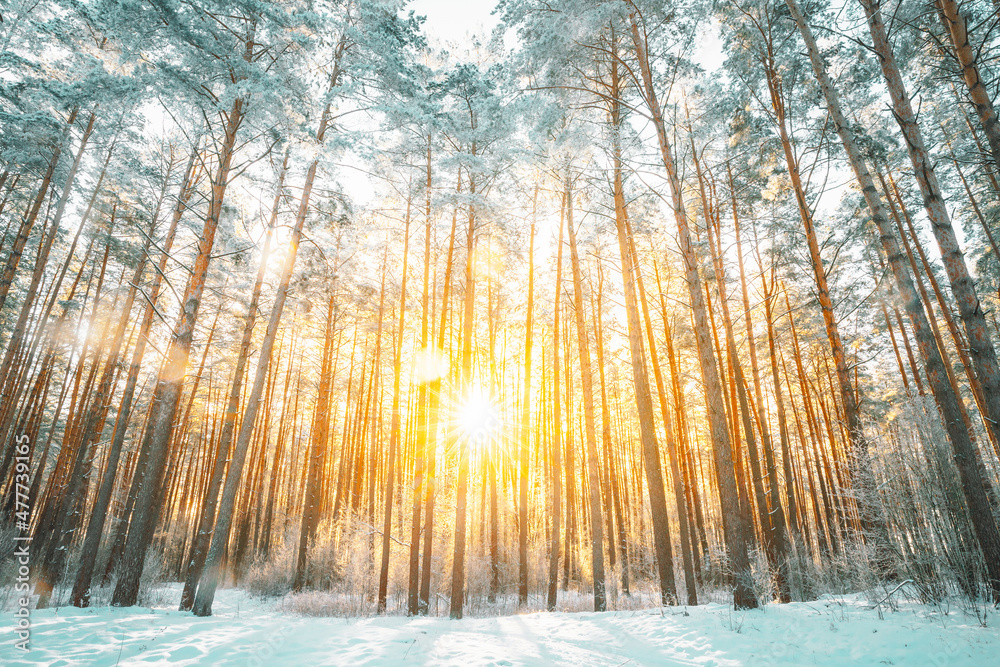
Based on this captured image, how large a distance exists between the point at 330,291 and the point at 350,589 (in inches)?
374

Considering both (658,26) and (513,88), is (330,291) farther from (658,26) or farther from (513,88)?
(658,26)

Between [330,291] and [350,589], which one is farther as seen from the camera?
[330,291]

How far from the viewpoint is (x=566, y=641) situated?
5.49 meters

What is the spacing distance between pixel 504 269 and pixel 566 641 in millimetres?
10010

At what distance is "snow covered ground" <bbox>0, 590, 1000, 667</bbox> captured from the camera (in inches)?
150

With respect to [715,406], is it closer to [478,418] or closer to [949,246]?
[949,246]

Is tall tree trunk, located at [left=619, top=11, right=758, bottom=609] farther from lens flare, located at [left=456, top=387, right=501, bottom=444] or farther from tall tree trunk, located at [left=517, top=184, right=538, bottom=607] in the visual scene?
lens flare, located at [left=456, top=387, right=501, bottom=444]

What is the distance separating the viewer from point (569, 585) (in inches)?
626

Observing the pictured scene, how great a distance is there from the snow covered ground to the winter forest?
64 millimetres

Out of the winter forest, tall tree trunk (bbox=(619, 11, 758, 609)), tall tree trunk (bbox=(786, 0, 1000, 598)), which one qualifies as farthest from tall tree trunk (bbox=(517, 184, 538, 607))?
tall tree trunk (bbox=(786, 0, 1000, 598))

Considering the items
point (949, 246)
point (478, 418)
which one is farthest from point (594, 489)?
point (949, 246)

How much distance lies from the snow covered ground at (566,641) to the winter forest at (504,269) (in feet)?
0.21

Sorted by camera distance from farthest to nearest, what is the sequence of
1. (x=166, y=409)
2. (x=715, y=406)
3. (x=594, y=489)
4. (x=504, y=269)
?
(x=504, y=269) → (x=594, y=489) → (x=166, y=409) → (x=715, y=406)

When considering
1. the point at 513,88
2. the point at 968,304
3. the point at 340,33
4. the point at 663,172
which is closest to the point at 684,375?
the point at 663,172
